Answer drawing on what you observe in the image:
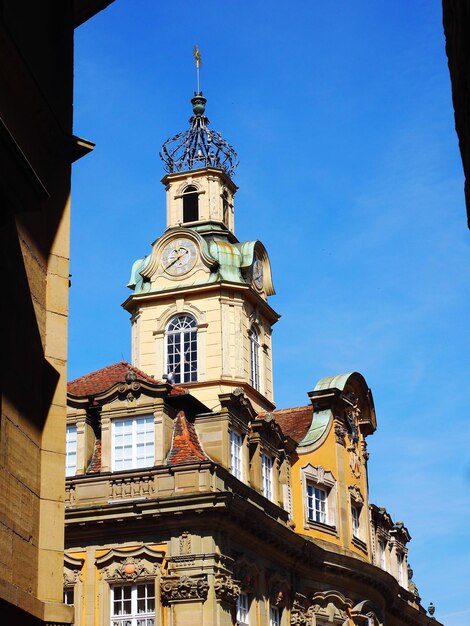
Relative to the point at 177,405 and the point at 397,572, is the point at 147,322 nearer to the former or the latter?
the point at 177,405

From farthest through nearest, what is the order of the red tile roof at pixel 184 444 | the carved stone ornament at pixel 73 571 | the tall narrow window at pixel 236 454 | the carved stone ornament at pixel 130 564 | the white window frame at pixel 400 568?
the white window frame at pixel 400 568, the tall narrow window at pixel 236 454, the red tile roof at pixel 184 444, the carved stone ornament at pixel 73 571, the carved stone ornament at pixel 130 564

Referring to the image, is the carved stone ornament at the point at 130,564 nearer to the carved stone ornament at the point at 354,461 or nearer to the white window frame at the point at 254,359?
the white window frame at the point at 254,359

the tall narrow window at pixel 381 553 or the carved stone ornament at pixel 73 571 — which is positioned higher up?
the tall narrow window at pixel 381 553

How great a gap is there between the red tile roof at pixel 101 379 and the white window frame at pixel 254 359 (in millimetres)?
6106

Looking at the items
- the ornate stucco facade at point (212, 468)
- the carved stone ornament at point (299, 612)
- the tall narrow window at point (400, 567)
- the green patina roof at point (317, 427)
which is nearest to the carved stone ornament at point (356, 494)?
the ornate stucco facade at point (212, 468)

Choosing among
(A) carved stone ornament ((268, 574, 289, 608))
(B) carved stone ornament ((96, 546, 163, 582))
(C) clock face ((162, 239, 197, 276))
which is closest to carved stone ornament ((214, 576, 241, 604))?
(B) carved stone ornament ((96, 546, 163, 582))

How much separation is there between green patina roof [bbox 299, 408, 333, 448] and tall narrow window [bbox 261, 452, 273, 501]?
132 inches

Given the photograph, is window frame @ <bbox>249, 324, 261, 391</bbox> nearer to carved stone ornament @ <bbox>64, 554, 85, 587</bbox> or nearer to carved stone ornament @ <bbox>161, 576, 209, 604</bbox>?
carved stone ornament @ <bbox>64, 554, 85, 587</bbox>

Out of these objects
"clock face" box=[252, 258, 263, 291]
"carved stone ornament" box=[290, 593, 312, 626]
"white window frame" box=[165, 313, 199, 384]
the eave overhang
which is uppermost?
"clock face" box=[252, 258, 263, 291]

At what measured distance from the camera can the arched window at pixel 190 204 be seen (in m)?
47.2

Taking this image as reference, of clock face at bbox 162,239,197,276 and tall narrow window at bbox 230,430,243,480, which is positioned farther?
clock face at bbox 162,239,197,276

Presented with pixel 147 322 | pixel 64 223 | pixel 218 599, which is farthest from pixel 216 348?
pixel 64 223

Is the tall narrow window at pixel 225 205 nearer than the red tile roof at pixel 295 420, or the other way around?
the red tile roof at pixel 295 420

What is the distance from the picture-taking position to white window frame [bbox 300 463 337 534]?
41.5 m
